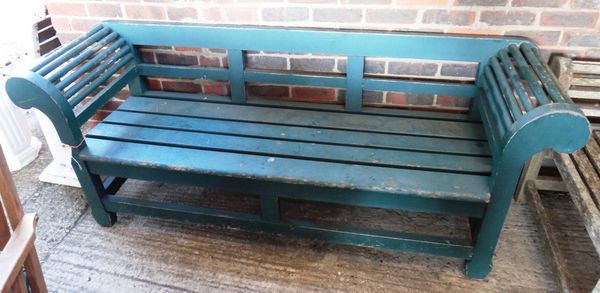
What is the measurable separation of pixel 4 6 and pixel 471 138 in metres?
2.44

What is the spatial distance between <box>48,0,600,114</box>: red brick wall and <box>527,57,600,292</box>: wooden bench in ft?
0.32

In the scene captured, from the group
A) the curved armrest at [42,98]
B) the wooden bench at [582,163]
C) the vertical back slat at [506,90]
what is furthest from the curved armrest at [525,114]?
the curved armrest at [42,98]

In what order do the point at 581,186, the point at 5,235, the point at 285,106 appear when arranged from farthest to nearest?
1. the point at 285,106
2. the point at 581,186
3. the point at 5,235

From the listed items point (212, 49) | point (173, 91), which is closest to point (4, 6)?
point (173, 91)

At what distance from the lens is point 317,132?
2047mm

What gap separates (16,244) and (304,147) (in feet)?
3.65

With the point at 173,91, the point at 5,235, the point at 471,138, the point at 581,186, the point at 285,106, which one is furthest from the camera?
the point at 173,91

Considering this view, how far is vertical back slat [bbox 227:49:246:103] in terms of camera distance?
2205mm

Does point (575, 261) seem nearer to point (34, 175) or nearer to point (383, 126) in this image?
point (383, 126)

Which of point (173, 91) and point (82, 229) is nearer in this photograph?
point (82, 229)

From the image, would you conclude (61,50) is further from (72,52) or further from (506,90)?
(506,90)

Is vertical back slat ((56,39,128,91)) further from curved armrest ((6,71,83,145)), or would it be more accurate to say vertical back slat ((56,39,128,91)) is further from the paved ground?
the paved ground

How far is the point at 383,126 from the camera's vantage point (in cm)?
208

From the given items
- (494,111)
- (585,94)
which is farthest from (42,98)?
(585,94)
